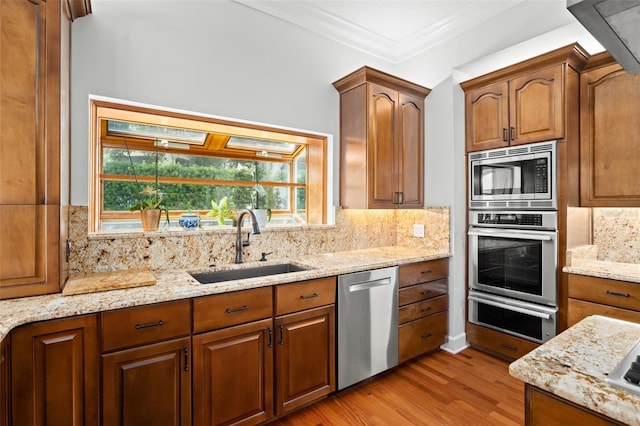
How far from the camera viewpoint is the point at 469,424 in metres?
2.03

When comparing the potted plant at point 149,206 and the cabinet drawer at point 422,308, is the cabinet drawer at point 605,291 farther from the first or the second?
the potted plant at point 149,206

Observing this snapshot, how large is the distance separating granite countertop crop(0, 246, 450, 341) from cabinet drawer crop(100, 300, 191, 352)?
0.04m

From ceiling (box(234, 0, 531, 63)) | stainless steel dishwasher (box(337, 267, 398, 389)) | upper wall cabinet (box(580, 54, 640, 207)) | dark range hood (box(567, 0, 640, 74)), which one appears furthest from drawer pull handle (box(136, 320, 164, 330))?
upper wall cabinet (box(580, 54, 640, 207))

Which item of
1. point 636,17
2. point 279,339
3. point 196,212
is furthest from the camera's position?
point 196,212

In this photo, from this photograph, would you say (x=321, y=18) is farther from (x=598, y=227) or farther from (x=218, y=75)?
(x=598, y=227)

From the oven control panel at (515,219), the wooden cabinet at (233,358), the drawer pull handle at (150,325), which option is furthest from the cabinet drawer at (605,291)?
the drawer pull handle at (150,325)

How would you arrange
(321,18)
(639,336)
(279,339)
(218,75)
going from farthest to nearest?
(321,18)
(218,75)
(279,339)
(639,336)

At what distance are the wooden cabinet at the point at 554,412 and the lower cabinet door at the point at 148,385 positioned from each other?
1.48 meters

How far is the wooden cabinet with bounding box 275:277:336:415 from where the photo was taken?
2.02 meters

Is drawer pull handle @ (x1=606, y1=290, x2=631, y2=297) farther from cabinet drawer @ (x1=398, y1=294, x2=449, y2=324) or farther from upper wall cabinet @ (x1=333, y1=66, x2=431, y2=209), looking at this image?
upper wall cabinet @ (x1=333, y1=66, x2=431, y2=209)

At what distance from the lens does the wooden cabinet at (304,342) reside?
6.61 ft

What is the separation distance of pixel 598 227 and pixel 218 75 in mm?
3313

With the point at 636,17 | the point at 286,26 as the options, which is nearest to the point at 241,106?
the point at 286,26

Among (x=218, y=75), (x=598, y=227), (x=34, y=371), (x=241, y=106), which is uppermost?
(x=218, y=75)
